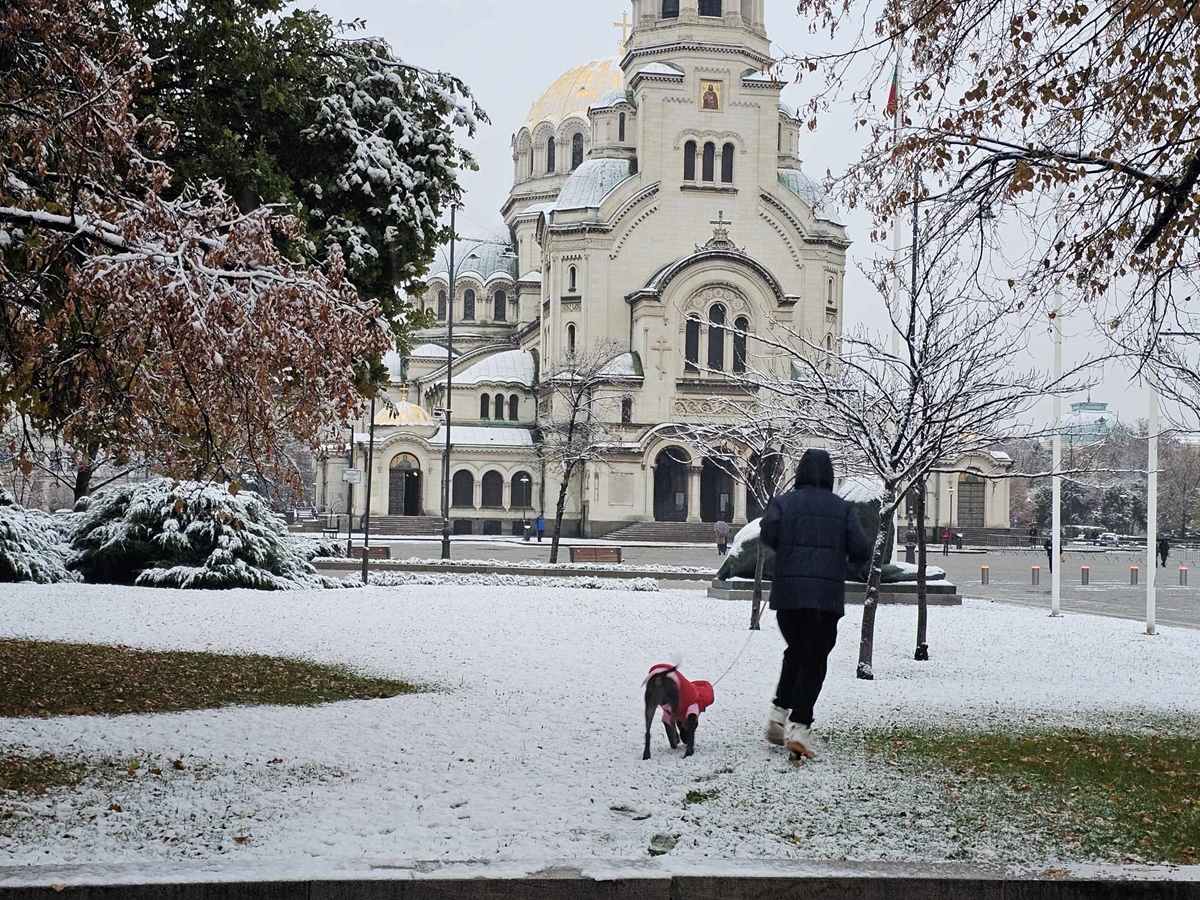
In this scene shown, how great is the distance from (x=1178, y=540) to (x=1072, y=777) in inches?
3525

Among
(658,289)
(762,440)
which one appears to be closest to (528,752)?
(762,440)

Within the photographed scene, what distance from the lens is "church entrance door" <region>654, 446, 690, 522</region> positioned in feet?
219

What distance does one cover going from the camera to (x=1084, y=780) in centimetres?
808

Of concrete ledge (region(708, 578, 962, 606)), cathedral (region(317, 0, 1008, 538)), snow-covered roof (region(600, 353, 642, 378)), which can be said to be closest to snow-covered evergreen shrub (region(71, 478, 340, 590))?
concrete ledge (region(708, 578, 962, 606))

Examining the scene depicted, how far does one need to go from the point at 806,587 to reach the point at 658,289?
58.3 meters

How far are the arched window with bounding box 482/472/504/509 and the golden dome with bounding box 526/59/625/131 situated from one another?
88.2 feet

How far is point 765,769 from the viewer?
320 inches

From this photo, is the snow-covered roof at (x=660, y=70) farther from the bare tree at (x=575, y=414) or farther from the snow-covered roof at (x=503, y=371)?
the snow-covered roof at (x=503, y=371)

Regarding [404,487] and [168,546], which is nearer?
[168,546]

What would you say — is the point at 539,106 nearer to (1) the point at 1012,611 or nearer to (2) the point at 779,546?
(1) the point at 1012,611

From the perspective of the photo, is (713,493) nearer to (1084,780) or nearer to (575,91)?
(575,91)

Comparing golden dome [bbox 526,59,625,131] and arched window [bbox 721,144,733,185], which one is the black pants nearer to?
arched window [bbox 721,144,733,185]

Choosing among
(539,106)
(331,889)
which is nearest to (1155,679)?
(331,889)

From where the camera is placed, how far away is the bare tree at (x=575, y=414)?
1886 inches
